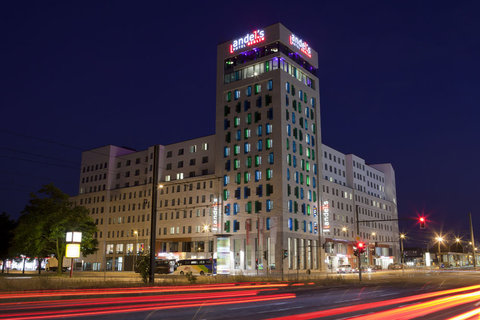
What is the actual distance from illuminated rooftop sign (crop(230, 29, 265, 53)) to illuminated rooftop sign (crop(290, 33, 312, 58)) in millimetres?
6419

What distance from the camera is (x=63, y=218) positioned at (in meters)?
65.5

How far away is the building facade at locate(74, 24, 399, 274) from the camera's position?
87.1 m

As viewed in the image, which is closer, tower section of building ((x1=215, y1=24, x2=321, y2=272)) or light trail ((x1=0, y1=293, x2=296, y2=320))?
light trail ((x1=0, y1=293, x2=296, y2=320))

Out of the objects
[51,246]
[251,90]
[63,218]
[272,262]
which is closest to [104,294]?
[63,218]

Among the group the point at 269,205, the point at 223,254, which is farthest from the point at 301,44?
the point at 223,254

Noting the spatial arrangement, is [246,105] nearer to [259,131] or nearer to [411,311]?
[259,131]

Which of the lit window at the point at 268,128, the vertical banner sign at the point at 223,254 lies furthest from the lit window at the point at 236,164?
the vertical banner sign at the point at 223,254

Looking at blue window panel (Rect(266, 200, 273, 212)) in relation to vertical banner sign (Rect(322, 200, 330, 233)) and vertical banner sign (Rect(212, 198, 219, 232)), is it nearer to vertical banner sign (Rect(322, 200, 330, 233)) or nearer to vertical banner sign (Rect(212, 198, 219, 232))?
vertical banner sign (Rect(212, 198, 219, 232))

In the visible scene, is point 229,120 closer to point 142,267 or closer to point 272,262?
point 272,262

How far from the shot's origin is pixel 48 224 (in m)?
66.0

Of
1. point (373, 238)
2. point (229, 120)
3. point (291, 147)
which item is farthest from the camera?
point (373, 238)

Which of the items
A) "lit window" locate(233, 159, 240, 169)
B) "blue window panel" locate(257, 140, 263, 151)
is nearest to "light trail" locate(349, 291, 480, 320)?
"blue window panel" locate(257, 140, 263, 151)

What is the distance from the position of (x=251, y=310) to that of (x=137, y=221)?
3730 inches

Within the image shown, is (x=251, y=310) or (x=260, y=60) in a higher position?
(x=260, y=60)
